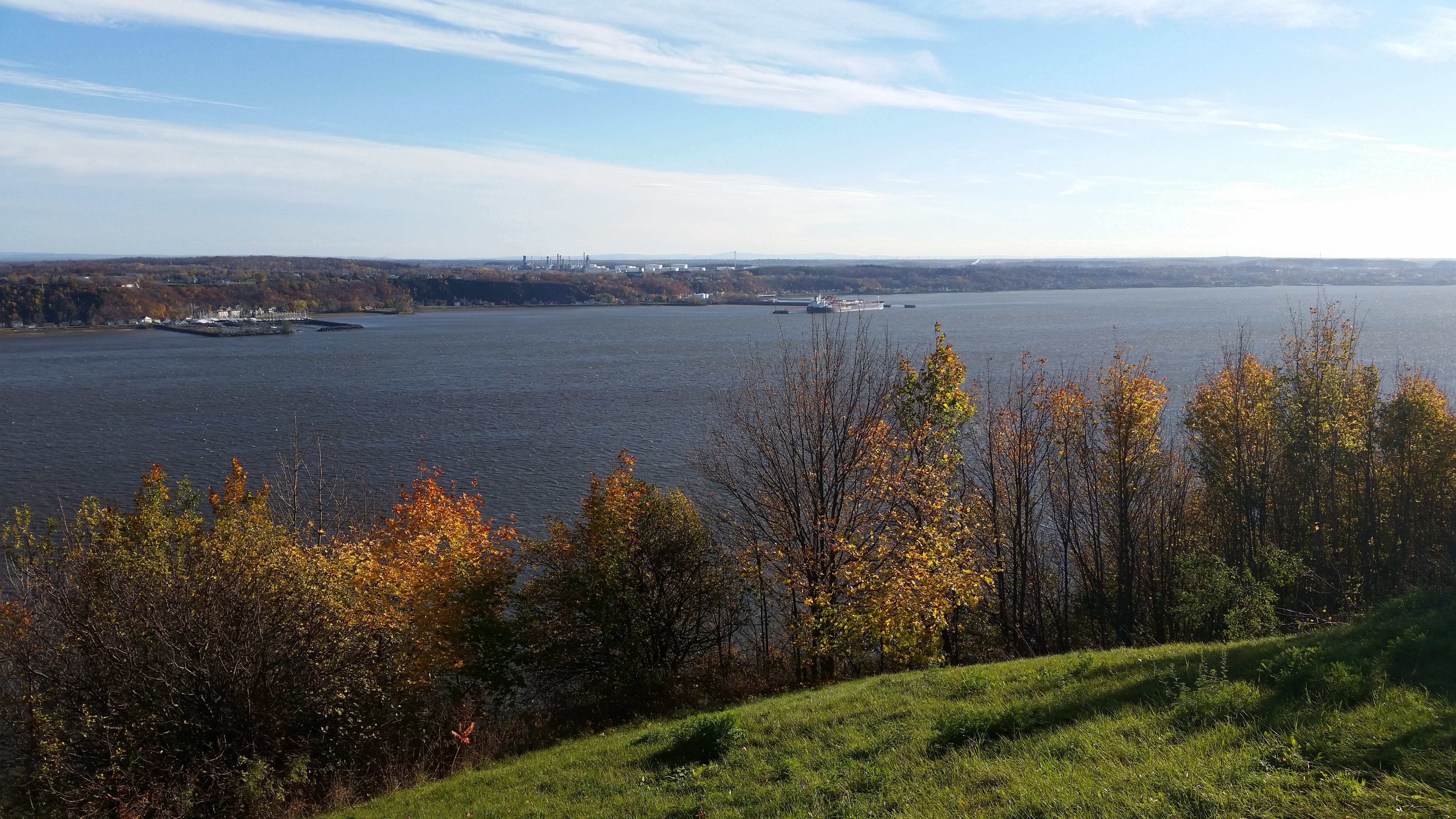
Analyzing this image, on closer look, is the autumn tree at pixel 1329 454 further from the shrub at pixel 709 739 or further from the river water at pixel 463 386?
the river water at pixel 463 386

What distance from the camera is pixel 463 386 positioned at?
62469 millimetres

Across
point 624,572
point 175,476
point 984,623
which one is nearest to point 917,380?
point 984,623

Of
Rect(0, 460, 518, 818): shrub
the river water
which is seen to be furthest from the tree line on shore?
the river water

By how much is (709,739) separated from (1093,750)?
13.8 feet

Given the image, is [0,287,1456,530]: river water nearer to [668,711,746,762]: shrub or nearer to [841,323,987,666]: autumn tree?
[841,323,987,666]: autumn tree

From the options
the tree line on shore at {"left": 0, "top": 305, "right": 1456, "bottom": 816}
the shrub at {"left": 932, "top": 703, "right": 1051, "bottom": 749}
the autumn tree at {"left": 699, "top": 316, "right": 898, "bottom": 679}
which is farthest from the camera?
the autumn tree at {"left": 699, "top": 316, "right": 898, "bottom": 679}

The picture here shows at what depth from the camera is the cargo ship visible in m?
144

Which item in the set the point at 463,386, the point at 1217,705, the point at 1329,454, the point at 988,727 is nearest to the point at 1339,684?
the point at 1217,705

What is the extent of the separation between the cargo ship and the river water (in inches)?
561

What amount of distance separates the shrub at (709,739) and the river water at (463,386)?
18604mm

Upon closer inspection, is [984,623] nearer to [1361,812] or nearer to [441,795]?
[441,795]

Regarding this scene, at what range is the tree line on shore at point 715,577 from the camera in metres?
12.5

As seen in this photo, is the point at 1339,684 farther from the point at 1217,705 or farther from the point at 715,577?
the point at 715,577

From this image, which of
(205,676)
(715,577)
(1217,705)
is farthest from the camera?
(715,577)
